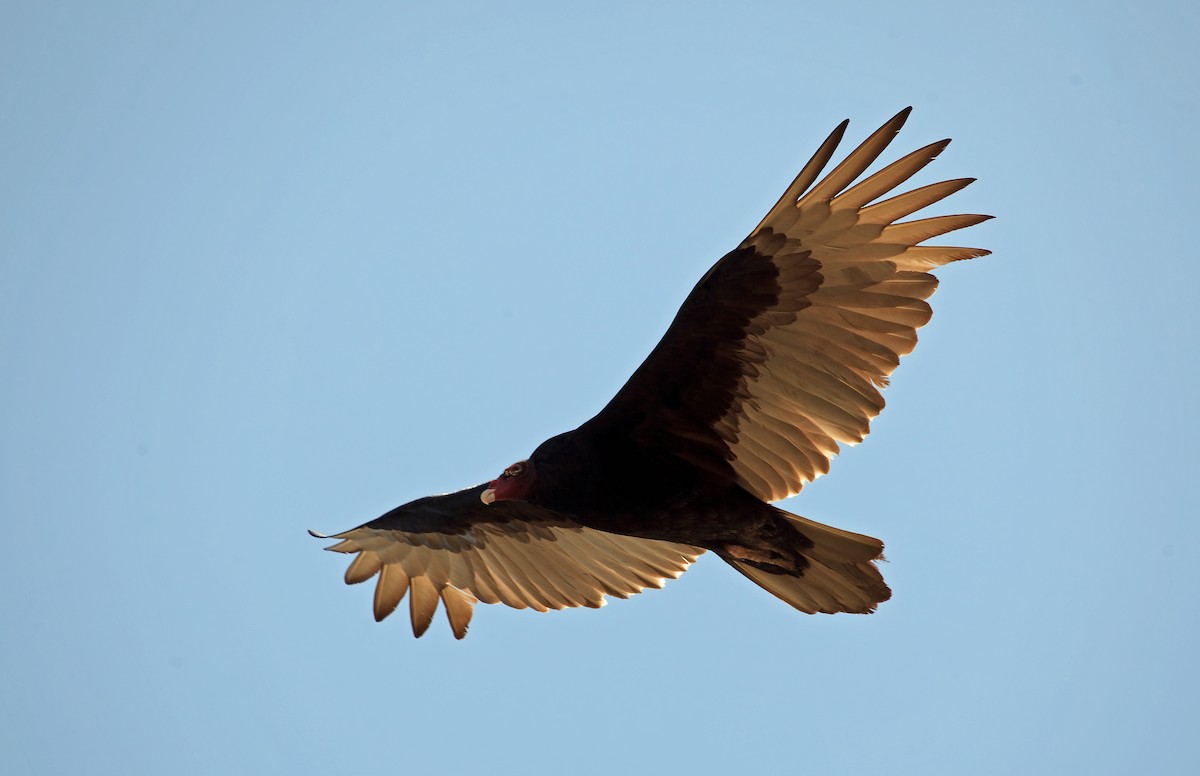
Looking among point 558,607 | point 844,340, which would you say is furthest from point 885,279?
point 558,607

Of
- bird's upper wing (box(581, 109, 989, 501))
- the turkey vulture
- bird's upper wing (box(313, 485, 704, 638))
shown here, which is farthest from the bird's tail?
bird's upper wing (box(313, 485, 704, 638))

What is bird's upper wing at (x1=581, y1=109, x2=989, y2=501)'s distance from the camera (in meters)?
5.57

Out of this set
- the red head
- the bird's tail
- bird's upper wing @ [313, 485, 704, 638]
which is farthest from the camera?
bird's upper wing @ [313, 485, 704, 638]

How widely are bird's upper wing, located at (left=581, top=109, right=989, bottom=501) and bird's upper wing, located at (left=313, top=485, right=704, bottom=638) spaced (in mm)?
1322

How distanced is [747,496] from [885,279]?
1276mm

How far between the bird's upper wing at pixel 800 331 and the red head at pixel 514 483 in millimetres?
472

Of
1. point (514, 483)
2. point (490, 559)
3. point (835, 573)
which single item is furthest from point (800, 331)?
point (490, 559)

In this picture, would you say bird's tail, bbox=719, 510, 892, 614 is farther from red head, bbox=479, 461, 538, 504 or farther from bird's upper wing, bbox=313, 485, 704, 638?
red head, bbox=479, 461, 538, 504

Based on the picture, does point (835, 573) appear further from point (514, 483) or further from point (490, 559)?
point (490, 559)

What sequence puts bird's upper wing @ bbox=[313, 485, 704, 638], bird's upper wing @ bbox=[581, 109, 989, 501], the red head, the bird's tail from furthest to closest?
bird's upper wing @ bbox=[313, 485, 704, 638] < the red head < the bird's tail < bird's upper wing @ bbox=[581, 109, 989, 501]

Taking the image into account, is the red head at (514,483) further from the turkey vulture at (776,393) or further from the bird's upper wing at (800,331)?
the bird's upper wing at (800,331)

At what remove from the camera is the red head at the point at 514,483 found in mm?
6273

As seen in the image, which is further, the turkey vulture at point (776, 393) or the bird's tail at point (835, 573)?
the bird's tail at point (835, 573)

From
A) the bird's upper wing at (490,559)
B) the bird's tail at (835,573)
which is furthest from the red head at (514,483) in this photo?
the bird's tail at (835,573)
